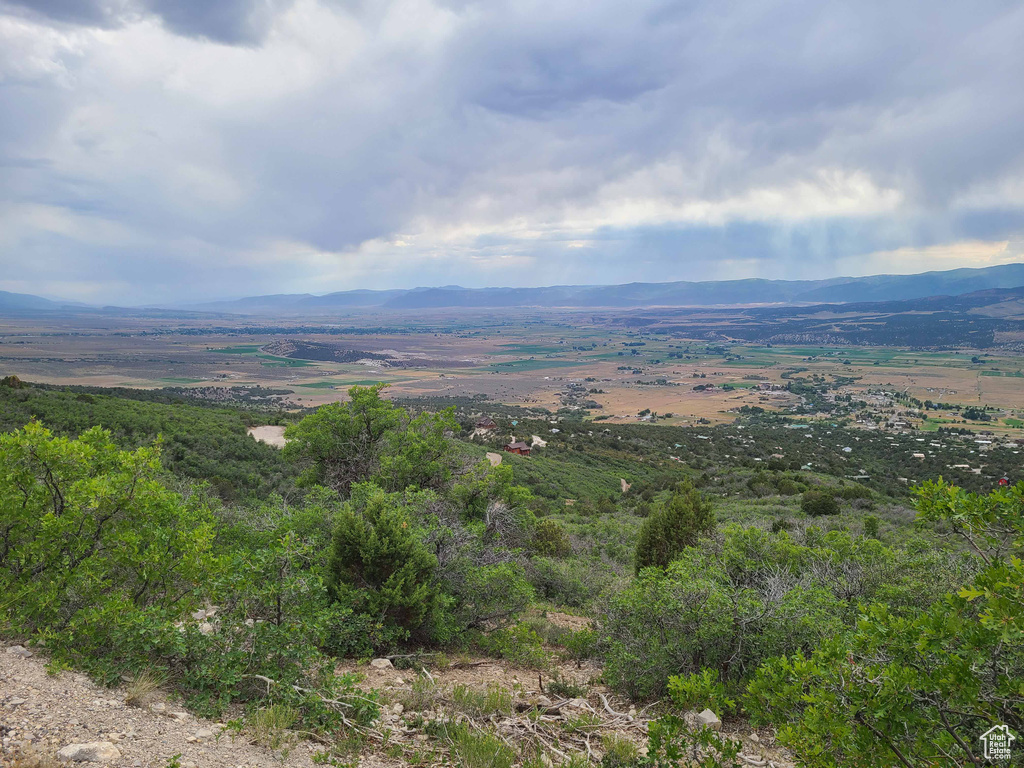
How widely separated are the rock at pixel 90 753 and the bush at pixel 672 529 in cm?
1001

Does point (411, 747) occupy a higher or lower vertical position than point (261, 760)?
lower

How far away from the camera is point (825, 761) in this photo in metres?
3.13

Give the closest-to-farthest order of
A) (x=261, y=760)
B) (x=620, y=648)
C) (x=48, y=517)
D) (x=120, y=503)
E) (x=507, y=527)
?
(x=261, y=760) < (x=48, y=517) < (x=120, y=503) < (x=620, y=648) < (x=507, y=527)

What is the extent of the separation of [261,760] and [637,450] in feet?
156

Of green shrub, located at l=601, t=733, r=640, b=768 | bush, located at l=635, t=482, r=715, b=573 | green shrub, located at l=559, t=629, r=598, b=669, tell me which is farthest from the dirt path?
green shrub, located at l=601, t=733, r=640, b=768

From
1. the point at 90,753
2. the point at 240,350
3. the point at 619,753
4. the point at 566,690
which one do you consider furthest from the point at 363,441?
the point at 240,350

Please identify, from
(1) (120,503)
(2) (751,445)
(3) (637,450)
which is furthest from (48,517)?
(2) (751,445)

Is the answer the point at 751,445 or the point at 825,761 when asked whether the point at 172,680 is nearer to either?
the point at 825,761

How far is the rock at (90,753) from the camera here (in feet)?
12.4

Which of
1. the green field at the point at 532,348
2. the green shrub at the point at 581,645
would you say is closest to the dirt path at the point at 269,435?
the green shrub at the point at 581,645

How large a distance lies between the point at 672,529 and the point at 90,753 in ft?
35.4

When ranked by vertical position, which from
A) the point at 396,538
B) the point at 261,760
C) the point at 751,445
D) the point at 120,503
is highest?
the point at 120,503

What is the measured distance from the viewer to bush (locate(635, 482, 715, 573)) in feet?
39.2

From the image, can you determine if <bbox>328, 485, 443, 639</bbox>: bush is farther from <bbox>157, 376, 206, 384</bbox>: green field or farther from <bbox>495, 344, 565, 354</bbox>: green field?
<bbox>495, 344, 565, 354</bbox>: green field
